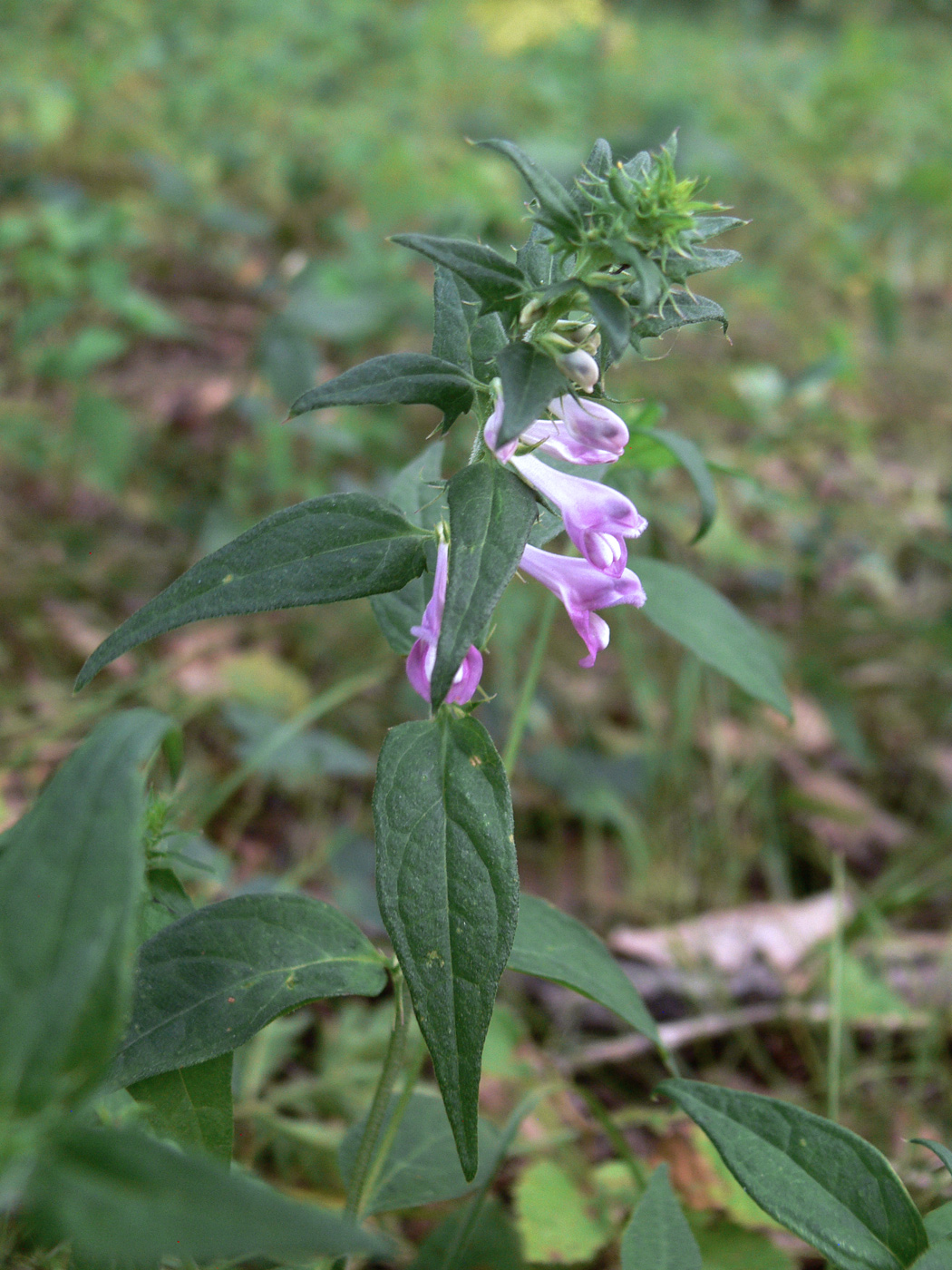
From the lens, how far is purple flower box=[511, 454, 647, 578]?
82cm

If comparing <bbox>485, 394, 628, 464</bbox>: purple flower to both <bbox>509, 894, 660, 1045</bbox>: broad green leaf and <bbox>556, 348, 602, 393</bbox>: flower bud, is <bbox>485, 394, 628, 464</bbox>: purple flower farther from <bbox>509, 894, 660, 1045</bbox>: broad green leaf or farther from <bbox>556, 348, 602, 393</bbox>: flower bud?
<bbox>509, 894, 660, 1045</bbox>: broad green leaf

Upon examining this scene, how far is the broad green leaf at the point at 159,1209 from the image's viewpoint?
0.42 metres

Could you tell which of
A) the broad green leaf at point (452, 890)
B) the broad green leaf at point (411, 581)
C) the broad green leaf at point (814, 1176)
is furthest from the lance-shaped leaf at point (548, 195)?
the broad green leaf at point (814, 1176)

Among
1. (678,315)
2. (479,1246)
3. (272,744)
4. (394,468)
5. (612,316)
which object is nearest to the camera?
(612,316)

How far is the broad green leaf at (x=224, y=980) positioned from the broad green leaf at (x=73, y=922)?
0.25m

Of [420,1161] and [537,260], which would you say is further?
[420,1161]

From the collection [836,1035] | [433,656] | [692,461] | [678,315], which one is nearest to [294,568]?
[433,656]

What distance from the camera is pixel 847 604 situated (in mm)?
2396

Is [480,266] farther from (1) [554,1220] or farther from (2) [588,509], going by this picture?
(1) [554,1220]

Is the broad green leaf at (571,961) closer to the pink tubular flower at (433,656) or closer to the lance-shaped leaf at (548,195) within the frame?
the pink tubular flower at (433,656)

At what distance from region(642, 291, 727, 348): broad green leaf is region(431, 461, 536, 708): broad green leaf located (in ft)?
0.50

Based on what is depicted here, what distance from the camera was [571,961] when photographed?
0.92m

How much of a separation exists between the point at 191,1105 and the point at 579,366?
26.0 inches

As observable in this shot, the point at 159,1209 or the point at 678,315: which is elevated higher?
the point at 678,315
